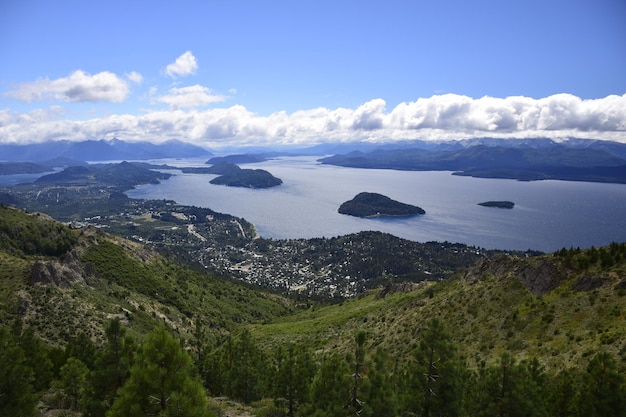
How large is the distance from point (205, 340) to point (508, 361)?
2736 inches

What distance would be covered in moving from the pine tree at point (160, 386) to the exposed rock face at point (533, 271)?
4477cm

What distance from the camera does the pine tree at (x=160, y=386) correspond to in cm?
1486

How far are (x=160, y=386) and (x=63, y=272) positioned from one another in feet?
232

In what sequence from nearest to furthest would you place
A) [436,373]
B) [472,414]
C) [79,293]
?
[472,414]
[436,373]
[79,293]

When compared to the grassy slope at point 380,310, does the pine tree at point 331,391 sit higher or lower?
higher

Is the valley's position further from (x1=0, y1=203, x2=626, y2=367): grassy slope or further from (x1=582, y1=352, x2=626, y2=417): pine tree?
(x1=0, y1=203, x2=626, y2=367): grassy slope

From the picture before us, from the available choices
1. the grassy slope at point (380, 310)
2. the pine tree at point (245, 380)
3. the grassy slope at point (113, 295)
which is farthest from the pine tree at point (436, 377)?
the grassy slope at point (113, 295)

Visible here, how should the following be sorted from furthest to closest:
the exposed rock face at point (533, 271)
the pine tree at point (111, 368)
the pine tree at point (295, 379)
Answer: the exposed rock face at point (533, 271), the pine tree at point (295, 379), the pine tree at point (111, 368)

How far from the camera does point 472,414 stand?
2177cm

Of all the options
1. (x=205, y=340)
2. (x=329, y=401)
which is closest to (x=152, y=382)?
(x=329, y=401)

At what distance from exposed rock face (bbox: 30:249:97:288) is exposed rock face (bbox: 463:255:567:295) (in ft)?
246

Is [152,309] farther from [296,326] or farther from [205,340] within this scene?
[296,326]

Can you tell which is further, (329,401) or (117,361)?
(117,361)

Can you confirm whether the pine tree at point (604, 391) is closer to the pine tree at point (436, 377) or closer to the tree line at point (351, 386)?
the tree line at point (351, 386)
